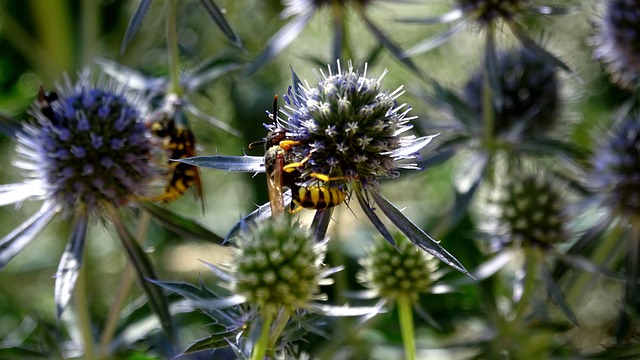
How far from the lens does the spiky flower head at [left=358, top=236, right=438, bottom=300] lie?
1.54 m

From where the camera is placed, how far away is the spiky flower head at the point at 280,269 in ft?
3.66

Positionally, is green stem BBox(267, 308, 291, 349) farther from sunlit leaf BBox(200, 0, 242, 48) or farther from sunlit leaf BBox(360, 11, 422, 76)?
sunlit leaf BBox(360, 11, 422, 76)

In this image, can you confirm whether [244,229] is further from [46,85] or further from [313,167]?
[46,85]

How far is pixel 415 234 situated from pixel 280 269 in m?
0.19

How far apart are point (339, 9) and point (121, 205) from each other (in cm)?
68

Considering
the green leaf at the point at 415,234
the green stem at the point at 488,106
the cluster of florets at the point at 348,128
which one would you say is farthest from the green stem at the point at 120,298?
the green stem at the point at 488,106

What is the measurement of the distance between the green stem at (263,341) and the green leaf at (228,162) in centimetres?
21

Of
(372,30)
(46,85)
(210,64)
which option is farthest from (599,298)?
(46,85)

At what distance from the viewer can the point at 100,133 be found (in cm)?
161

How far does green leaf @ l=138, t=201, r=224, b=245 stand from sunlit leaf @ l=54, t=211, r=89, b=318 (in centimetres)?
12

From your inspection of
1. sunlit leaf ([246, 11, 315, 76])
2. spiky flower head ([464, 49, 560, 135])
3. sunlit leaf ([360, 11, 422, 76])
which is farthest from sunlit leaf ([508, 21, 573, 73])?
sunlit leaf ([246, 11, 315, 76])

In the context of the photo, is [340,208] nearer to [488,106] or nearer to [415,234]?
[488,106]

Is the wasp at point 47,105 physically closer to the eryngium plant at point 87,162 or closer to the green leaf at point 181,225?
the eryngium plant at point 87,162

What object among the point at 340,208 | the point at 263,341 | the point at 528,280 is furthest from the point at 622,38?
the point at 263,341
